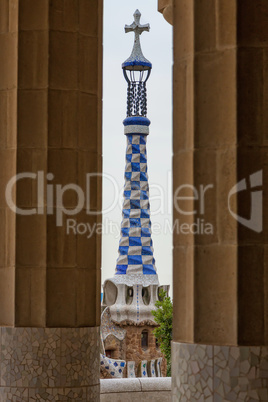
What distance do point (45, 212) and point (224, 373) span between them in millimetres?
3101

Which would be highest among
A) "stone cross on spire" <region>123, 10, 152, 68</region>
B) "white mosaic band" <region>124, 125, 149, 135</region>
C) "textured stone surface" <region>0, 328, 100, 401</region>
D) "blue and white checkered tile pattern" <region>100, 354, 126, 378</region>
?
"stone cross on spire" <region>123, 10, 152, 68</region>

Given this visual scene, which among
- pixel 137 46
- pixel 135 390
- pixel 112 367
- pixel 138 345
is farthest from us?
pixel 138 345

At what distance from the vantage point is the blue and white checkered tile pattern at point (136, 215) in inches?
1249

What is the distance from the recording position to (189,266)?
252 inches

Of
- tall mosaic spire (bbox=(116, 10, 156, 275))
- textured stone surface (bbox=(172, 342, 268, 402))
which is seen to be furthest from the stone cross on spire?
textured stone surface (bbox=(172, 342, 268, 402))

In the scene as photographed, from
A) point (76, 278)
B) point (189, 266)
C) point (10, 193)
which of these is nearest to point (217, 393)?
point (189, 266)

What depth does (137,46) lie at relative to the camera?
30.8 m

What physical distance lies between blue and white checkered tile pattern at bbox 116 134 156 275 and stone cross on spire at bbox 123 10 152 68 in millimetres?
2897

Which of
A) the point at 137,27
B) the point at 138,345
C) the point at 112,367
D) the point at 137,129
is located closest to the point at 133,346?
the point at 138,345

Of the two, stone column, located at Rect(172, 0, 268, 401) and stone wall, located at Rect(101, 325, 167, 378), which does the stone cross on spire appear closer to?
stone wall, located at Rect(101, 325, 167, 378)

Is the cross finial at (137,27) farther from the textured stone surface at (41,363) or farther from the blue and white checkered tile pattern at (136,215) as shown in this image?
the textured stone surface at (41,363)

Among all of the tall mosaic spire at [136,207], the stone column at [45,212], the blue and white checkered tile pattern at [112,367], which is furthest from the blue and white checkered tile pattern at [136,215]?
the stone column at [45,212]

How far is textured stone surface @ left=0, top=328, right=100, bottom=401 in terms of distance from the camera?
855cm

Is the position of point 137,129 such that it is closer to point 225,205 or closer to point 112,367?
point 112,367
